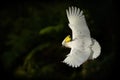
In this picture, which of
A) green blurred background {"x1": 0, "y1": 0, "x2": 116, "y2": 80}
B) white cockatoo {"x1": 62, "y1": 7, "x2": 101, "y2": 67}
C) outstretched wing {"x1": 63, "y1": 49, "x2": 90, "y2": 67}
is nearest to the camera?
outstretched wing {"x1": 63, "y1": 49, "x2": 90, "y2": 67}

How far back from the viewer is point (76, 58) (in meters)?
3.33

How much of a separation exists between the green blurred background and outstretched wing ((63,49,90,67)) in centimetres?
152

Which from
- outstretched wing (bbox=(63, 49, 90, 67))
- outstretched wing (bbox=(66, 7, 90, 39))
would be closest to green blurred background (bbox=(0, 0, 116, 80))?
outstretched wing (bbox=(66, 7, 90, 39))

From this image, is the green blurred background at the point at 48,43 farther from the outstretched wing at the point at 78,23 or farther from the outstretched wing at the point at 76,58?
the outstretched wing at the point at 76,58

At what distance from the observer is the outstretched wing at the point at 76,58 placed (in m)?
3.30

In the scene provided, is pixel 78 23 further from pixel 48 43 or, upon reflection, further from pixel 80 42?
pixel 48 43

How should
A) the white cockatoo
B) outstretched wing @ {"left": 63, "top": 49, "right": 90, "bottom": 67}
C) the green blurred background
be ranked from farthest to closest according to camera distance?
the green blurred background, the white cockatoo, outstretched wing @ {"left": 63, "top": 49, "right": 90, "bottom": 67}

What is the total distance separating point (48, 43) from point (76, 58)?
200 cm

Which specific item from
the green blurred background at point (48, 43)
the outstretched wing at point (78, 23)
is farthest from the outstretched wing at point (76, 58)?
the green blurred background at point (48, 43)

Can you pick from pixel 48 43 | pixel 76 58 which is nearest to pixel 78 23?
pixel 76 58

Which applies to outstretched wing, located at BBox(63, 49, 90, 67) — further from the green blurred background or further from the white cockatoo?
the green blurred background

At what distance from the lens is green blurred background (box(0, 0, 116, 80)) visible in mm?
5109

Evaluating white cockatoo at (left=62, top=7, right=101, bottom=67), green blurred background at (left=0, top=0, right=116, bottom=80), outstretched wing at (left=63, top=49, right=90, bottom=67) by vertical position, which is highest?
green blurred background at (left=0, top=0, right=116, bottom=80)

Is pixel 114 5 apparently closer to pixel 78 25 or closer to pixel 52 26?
pixel 52 26
